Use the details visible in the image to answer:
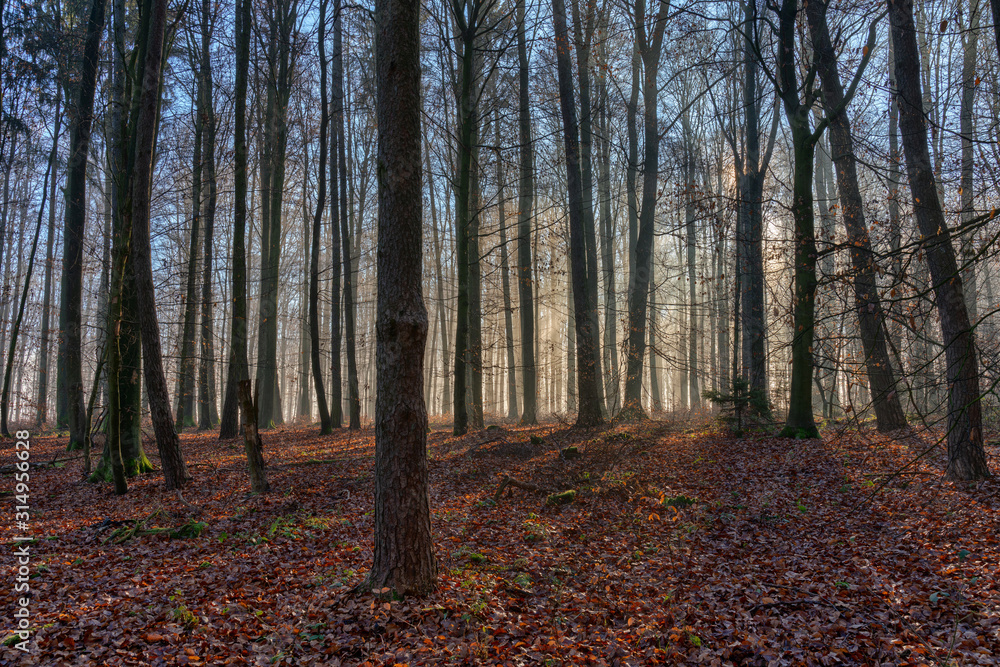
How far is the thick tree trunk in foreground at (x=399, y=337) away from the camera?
440 centimetres

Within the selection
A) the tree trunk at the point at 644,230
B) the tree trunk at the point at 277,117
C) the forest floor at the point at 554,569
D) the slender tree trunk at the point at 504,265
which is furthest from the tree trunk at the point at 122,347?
the tree trunk at the point at 644,230

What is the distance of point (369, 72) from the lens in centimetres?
1722

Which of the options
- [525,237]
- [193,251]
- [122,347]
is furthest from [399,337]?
[193,251]

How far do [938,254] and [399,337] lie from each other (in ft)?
23.4

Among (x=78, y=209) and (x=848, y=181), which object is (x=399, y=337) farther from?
(x=78, y=209)

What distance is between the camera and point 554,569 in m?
5.41

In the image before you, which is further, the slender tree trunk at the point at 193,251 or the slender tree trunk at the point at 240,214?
the slender tree trunk at the point at 193,251

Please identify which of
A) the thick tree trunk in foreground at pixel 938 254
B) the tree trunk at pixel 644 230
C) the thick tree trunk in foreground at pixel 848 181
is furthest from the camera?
the tree trunk at pixel 644 230

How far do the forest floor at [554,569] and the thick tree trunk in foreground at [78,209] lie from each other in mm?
3363

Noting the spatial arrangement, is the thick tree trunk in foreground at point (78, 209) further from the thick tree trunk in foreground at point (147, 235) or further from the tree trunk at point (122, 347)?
the thick tree trunk in foreground at point (147, 235)

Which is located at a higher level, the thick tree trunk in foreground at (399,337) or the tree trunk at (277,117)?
the tree trunk at (277,117)

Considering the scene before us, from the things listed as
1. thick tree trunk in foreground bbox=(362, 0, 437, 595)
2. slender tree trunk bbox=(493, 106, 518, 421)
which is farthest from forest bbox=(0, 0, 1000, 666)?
slender tree trunk bbox=(493, 106, 518, 421)

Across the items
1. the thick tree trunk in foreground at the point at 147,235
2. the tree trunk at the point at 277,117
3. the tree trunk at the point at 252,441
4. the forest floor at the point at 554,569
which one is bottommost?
the forest floor at the point at 554,569

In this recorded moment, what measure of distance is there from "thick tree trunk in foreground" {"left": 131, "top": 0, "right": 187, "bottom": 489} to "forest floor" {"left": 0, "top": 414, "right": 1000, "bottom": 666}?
4.01 feet
